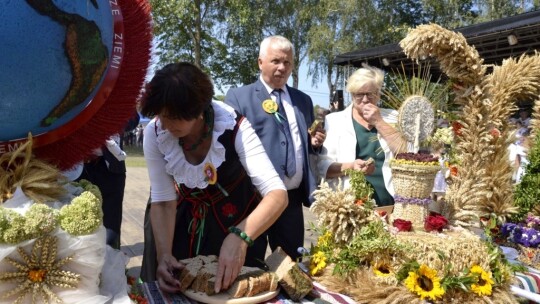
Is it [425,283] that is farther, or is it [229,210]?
[229,210]

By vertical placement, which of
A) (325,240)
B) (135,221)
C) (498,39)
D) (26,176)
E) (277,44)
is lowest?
(135,221)

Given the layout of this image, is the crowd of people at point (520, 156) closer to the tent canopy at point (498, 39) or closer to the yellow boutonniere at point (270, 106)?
the yellow boutonniere at point (270, 106)

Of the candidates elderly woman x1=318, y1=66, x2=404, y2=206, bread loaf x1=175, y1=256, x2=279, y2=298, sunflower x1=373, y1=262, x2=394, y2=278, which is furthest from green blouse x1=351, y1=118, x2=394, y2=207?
bread loaf x1=175, y1=256, x2=279, y2=298

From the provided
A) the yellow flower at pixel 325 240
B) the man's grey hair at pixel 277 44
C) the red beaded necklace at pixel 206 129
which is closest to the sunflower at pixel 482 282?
the yellow flower at pixel 325 240

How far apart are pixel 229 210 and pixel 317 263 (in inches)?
14.7

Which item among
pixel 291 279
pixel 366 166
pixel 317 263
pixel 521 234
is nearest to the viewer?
pixel 291 279

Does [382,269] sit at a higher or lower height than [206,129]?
lower

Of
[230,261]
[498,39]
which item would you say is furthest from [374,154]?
[498,39]

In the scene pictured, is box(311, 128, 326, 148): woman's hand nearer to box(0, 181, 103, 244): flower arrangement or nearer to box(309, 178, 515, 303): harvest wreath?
box(309, 178, 515, 303): harvest wreath

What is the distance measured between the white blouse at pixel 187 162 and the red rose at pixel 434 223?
0.64 metres

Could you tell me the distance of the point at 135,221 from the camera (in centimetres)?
544

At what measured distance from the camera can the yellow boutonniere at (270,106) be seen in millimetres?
2486

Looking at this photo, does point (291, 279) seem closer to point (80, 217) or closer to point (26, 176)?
point (80, 217)

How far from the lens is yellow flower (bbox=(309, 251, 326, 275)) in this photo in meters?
1.66
